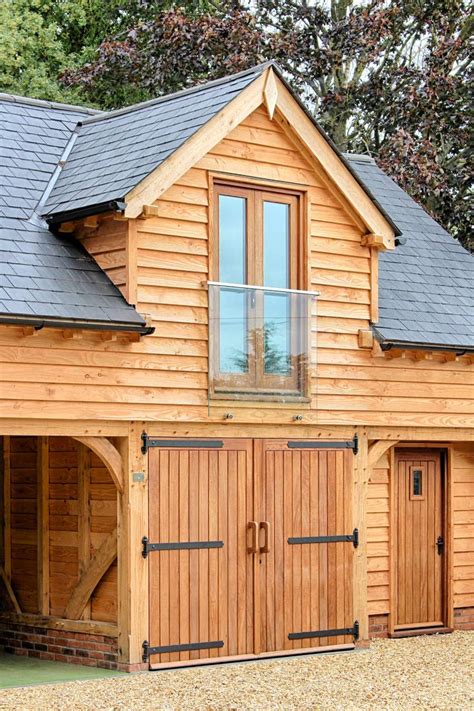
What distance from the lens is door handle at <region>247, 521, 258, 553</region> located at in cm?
1315

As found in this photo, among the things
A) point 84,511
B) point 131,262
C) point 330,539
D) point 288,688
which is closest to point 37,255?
point 131,262

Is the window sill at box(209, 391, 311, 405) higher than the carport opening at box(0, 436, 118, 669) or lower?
higher

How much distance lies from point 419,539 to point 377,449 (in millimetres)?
1664

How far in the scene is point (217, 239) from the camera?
13.1 m

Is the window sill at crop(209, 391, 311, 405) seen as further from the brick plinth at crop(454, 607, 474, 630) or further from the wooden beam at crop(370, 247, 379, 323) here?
the brick plinth at crop(454, 607, 474, 630)

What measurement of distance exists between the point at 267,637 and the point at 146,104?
5.81 m

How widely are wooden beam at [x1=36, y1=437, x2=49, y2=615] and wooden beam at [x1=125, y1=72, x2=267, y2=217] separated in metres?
2.82

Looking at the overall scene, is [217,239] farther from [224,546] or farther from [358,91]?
[358,91]

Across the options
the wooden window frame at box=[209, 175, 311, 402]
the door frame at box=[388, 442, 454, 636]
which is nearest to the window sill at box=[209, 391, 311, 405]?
the wooden window frame at box=[209, 175, 311, 402]

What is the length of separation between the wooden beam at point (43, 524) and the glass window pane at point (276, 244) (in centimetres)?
281

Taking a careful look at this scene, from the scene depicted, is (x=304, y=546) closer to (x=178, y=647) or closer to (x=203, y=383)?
(x=178, y=647)

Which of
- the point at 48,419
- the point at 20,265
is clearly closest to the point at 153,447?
the point at 48,419

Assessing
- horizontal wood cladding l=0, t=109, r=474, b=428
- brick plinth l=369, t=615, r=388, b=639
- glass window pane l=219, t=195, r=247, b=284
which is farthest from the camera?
brick plinth l=369, t=615, r=388, b=639

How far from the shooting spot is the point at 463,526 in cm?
1570
